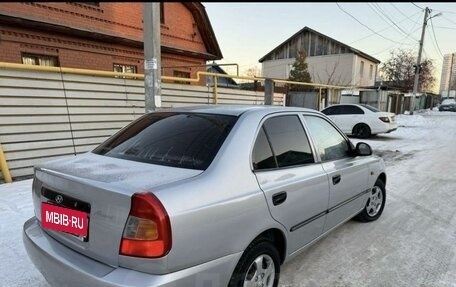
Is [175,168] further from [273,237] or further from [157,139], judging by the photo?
→ [273,237]

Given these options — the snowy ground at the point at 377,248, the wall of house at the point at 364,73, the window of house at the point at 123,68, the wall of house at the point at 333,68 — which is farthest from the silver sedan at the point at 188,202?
the wall of house at the point at 364,73

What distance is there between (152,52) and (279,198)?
10.6 feet

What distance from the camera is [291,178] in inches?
102

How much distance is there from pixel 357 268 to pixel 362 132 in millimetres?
10855

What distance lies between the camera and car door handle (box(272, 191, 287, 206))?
2.38 meters

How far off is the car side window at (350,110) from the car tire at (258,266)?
11815 mm

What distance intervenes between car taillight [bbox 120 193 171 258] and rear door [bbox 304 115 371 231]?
1.81 m

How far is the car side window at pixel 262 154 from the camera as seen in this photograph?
7.76ft

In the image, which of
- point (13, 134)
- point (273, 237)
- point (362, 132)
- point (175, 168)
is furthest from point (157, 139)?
point (362, 132)

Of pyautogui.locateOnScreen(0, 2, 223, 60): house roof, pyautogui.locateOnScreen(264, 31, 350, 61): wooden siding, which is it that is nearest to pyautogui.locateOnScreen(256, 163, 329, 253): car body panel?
pyautogui.locateOnScreen(0, 2, 223, 60): house roof

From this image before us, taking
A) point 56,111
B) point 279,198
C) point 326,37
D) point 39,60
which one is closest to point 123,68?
point 39,60

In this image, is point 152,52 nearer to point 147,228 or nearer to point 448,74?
point 147,228

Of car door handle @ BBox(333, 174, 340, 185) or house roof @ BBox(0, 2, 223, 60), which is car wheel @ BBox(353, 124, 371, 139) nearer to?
house roof @ BBox(0, 2, 223, 60)

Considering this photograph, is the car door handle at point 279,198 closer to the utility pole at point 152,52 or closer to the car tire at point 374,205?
the car tire at point 374,205
